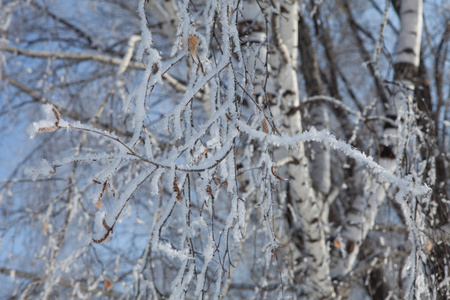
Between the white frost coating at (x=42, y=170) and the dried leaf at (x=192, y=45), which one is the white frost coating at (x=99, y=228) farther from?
the dried leaf at (x=192, y=45)

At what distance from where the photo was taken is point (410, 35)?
2.38 metres

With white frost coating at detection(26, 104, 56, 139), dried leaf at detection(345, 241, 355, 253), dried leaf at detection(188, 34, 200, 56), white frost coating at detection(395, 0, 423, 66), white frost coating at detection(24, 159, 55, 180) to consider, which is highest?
white frost coating at detection(395, 0, 423, 66)

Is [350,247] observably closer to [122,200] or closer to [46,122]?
[122,200]

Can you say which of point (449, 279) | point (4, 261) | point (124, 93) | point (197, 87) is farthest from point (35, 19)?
point (449, 279)

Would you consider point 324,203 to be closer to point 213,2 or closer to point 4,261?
point 213,2

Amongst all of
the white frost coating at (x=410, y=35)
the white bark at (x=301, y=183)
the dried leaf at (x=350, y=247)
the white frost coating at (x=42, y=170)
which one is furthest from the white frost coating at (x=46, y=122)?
the dried leaf at (x=350, y=247)

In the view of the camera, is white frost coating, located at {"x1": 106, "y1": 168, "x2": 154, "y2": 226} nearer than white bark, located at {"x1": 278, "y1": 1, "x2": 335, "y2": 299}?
Yes

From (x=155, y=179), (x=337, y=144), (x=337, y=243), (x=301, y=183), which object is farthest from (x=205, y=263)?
(x=337, y=243)

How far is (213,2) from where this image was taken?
85 centimetres

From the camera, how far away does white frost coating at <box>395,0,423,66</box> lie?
233cm

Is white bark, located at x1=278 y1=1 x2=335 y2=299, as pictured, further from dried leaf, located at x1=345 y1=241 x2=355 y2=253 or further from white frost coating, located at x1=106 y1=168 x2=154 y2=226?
white frost coating, located at x1=106 y1=168 x2=154 y2=226

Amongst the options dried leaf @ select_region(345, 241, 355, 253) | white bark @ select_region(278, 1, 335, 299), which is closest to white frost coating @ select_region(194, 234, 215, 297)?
white bark @ select_region(278, 1, 335, 299)

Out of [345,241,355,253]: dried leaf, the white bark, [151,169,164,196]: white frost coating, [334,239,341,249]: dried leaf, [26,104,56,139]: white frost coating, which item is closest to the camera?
[26,104,56,139]: white frost coating

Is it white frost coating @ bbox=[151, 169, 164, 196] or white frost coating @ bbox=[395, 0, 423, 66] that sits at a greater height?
white frost coating @ bbox=[395, 0, 423, 66]
